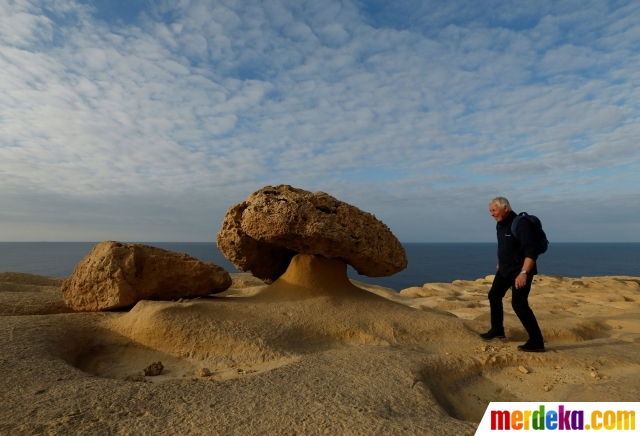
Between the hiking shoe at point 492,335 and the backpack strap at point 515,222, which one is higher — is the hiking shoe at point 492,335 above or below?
below

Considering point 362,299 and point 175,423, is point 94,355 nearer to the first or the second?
point 175,423

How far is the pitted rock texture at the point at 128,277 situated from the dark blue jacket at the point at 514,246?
518 centimetres

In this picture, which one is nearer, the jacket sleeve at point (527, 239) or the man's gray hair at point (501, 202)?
the jacket sleeve at point (527, 239)

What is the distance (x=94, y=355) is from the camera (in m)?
5.05

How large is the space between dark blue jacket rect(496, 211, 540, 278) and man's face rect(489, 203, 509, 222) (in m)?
0.06

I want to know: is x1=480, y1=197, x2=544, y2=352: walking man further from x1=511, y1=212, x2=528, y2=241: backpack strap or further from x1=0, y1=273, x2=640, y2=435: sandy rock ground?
x1=0, y1=273, x2=640, y2=435: sandy rock ground

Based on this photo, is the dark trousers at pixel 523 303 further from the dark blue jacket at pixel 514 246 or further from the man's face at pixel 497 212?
the man's face at pixel 497 212

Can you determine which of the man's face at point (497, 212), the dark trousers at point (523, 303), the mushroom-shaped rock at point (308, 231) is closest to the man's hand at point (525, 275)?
the dark trousers at point (523, 303)

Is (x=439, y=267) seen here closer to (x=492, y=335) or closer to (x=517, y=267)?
(x=492, y=335)

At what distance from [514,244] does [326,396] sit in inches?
144

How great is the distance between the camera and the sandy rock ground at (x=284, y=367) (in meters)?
2.85

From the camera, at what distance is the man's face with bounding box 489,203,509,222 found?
5531mm

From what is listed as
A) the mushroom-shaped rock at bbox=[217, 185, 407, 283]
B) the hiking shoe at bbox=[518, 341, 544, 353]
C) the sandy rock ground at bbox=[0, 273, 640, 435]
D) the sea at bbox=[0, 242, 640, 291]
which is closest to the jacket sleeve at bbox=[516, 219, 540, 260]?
the hiking shoe at bbox=[518, 341, 544, 353]

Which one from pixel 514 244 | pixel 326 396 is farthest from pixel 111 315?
pixel 514 244
